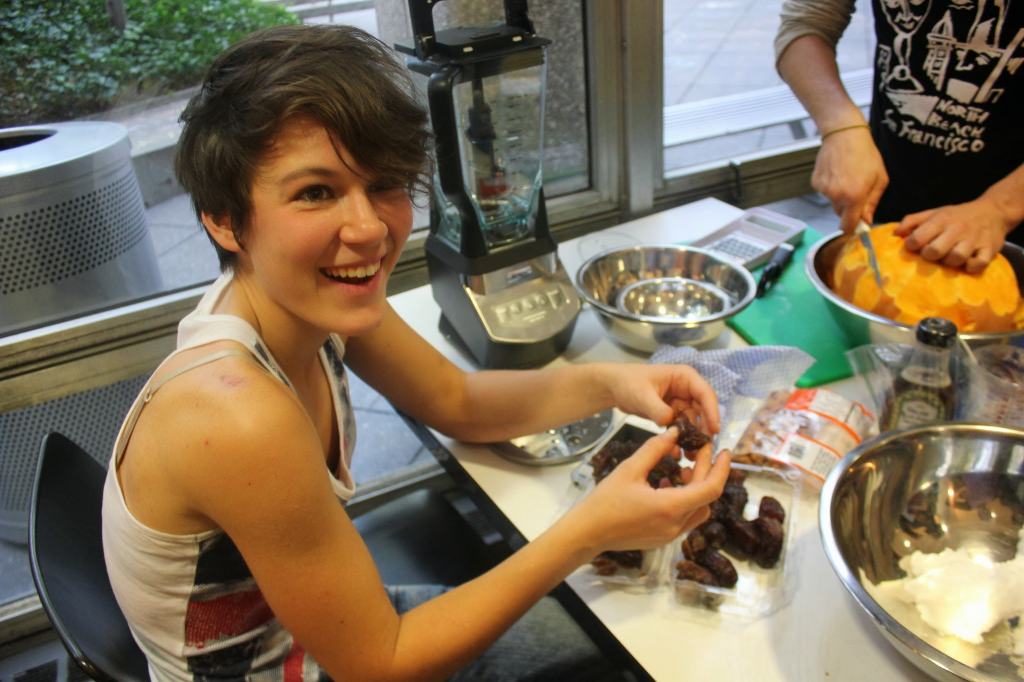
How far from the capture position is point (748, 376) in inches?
48.6

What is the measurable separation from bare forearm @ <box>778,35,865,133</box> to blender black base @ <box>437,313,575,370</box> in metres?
0.69

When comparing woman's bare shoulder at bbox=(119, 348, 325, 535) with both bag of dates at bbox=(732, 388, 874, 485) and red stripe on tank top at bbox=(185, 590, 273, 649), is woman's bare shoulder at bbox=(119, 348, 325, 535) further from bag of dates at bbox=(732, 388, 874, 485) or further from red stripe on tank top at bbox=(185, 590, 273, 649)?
bag of dates at bbox=(732, 388, 874, 485)

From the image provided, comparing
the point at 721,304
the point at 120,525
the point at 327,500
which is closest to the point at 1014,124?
the point at 721,304

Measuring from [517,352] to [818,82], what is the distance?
882 millimetres

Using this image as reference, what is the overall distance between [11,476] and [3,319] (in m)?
0.43

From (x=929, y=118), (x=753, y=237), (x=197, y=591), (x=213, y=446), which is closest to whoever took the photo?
(x=213, y=446)

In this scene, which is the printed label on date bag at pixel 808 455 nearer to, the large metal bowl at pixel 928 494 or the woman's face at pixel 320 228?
the large metal bowl at pixel 928 494

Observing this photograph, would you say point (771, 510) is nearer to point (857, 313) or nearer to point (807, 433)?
point (807, 433)

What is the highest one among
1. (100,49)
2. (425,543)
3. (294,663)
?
(100,49)

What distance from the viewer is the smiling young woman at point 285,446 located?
2.61 feet

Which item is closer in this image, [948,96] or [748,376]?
[748,376]

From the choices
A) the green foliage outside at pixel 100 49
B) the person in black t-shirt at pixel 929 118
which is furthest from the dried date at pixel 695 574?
the green foliage outside at pixel 100 49

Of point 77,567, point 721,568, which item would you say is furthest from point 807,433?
point 77,567

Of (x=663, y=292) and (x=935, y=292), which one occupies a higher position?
(x=935, y=292)
